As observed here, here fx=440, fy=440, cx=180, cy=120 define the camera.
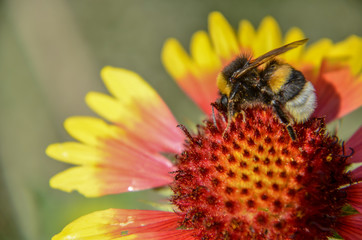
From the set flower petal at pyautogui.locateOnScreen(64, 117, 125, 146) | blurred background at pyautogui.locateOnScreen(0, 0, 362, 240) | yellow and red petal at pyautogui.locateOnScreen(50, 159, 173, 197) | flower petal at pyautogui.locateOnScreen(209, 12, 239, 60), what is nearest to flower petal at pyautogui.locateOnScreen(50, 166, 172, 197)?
yellow and red petal at pyautogui.locateOnScreen(50, 159, 173, 197)

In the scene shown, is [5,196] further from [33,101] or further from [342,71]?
[342,71]

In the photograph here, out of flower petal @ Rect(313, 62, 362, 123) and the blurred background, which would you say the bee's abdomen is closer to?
flower petal @ Rect(313, 62, 362, 123)

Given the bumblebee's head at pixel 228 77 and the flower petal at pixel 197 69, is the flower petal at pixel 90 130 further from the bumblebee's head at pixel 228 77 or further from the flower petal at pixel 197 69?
the bumblebee's head at pixel 228 77

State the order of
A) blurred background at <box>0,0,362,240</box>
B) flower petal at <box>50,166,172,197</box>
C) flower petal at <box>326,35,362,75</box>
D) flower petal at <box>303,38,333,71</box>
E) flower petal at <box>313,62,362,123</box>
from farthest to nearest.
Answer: blurred background at <box>0,0,362,240</box> < flower petal at <box>303,38,333,71</box> < flower petal at <box>326,35,362,75</box> < flower petal at <box>313,62,362,123</box> < flower petal at <box>50,166,172,197</box>

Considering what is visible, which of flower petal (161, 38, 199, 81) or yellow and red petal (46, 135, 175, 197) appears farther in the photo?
flower petal (161, 38, 199, 81)

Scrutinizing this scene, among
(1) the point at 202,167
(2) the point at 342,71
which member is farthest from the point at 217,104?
(2) the point at 342,71

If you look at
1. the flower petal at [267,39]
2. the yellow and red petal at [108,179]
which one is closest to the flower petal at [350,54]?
the flower petal at [267,39]
